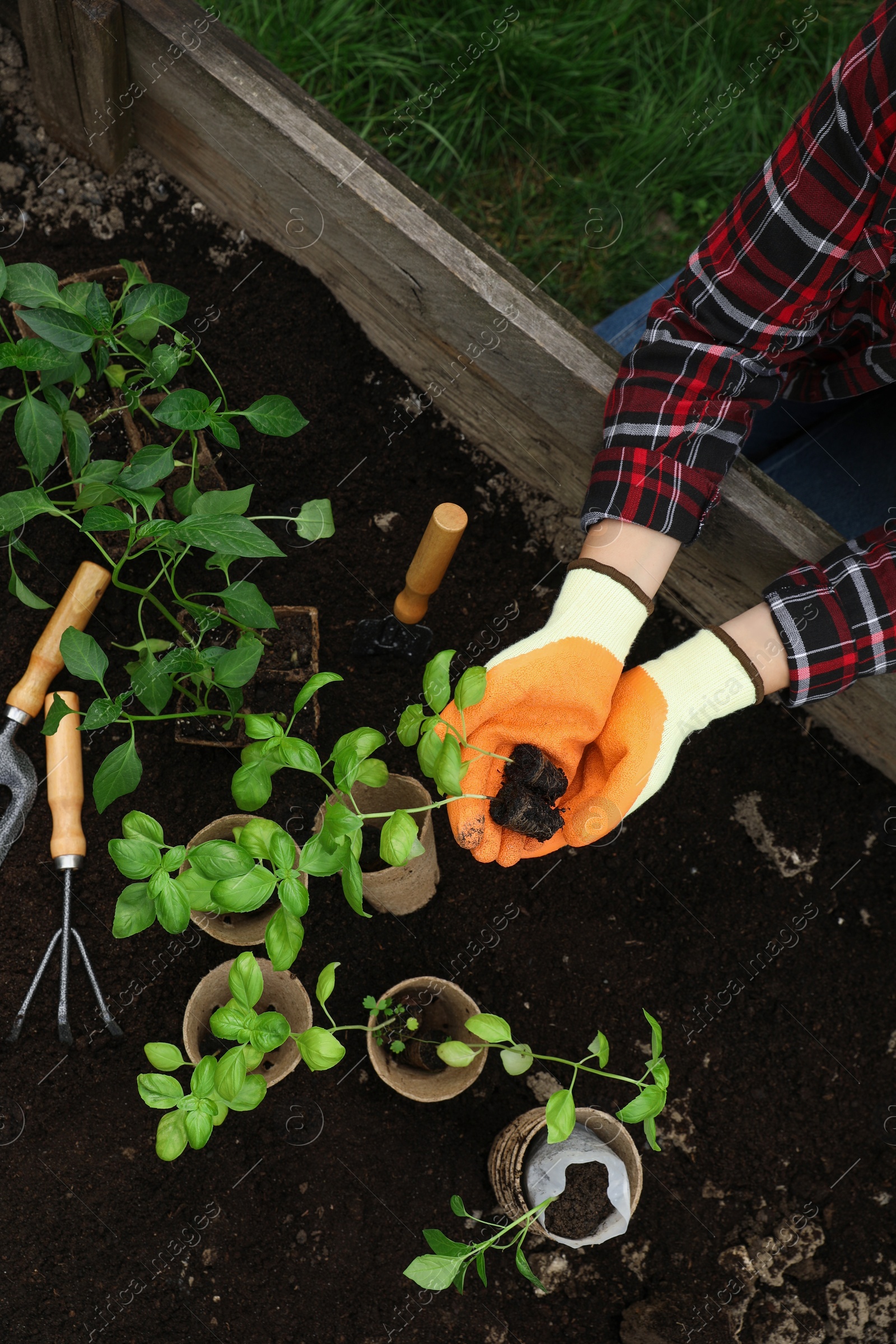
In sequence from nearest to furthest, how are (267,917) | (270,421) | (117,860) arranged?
(117,860) → (270,421) → (267,917)

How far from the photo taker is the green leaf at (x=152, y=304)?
48.6 inches

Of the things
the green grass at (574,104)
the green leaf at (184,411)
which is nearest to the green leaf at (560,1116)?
the green leaf at (184,411)

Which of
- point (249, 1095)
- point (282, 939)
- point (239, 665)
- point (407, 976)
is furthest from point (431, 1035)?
point (239, 665)

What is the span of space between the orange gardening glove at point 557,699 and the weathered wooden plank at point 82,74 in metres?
1.13

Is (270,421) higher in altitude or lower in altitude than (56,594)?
higher

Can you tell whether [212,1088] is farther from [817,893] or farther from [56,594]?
[817,893]

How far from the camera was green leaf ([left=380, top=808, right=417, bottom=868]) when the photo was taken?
0.88m

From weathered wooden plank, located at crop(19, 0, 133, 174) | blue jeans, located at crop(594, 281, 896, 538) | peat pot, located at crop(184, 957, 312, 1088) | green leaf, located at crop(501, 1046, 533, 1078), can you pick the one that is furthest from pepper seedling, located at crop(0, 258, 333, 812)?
blue jeans, located at crop(594, 281, 896, 538)

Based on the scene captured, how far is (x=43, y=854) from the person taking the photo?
1418mm

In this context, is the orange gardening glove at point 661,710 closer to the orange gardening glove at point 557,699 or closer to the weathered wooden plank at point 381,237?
the orange gardening glove at point 557,699

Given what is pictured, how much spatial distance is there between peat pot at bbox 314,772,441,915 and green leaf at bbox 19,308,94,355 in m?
0.72

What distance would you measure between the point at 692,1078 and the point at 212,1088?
0.86 metres

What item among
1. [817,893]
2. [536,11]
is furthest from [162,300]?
[817,893]

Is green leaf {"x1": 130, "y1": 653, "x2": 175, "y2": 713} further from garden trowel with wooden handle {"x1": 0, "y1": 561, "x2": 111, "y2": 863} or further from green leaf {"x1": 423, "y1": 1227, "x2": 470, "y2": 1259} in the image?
green leaf {"x1": 423, "y1": 1227, "x2": 470, "y2": 1259}
